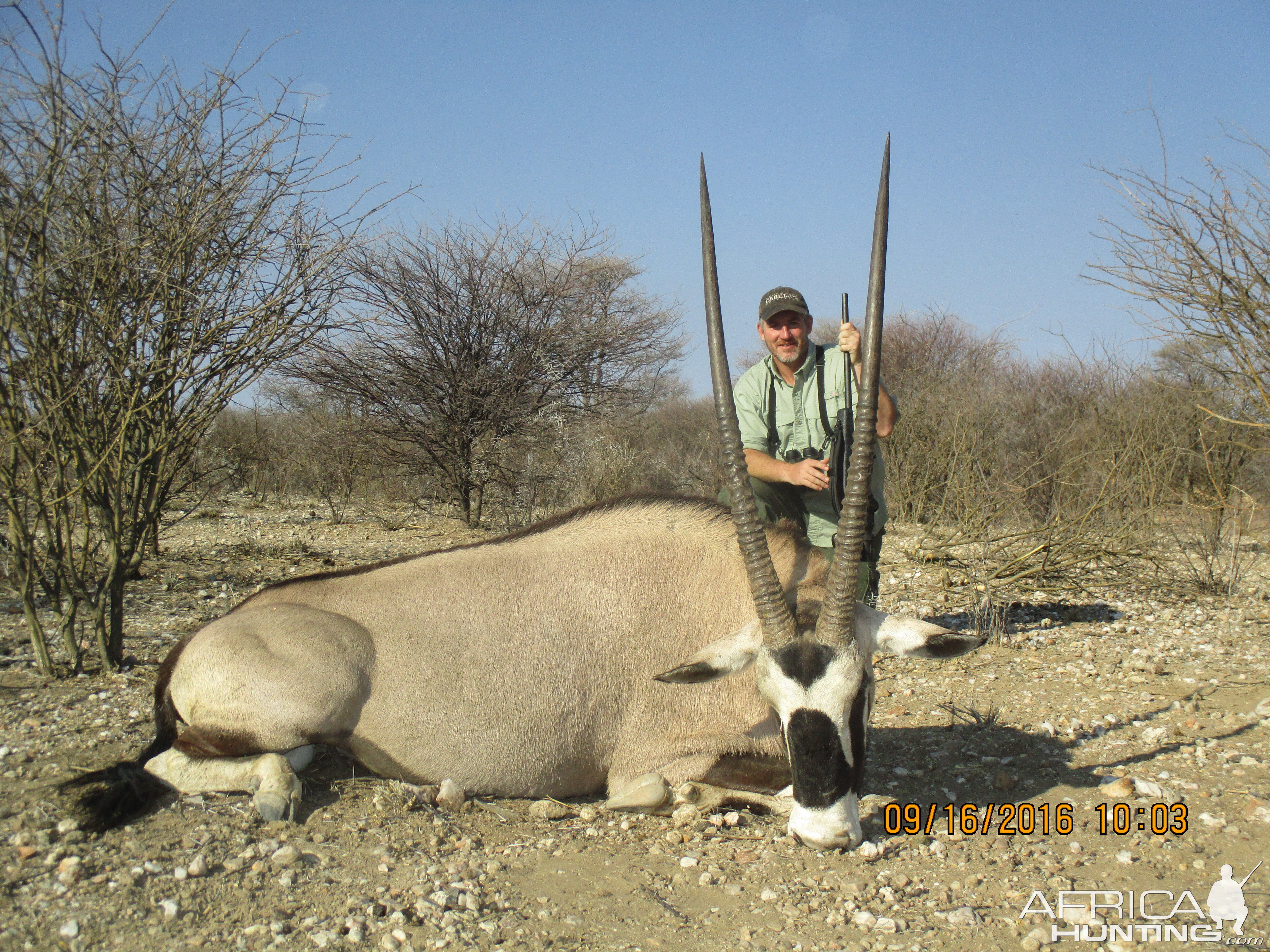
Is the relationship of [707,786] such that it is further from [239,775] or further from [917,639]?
[239,775]

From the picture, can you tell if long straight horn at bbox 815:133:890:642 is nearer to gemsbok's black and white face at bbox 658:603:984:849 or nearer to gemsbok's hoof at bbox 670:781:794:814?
gemsbok's black and white face at bbox 658:603:984:849

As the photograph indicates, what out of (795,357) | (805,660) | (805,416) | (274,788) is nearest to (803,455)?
(805,416)

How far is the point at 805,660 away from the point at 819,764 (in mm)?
374

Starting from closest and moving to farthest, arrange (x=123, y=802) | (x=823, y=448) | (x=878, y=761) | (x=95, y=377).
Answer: (x=123, y=802) < (x=878, y=761) < (x=95, y=377) < (x=823, y=448)

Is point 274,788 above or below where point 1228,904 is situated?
above

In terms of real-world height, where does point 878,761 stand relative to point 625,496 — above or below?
below

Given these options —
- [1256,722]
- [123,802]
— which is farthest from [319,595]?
[1256,722]

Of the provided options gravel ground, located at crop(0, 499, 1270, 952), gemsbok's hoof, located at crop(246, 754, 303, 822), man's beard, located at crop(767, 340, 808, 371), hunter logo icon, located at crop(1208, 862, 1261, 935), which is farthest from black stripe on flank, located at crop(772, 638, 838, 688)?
man's beard, located at crop(767, 340, 808, 371)

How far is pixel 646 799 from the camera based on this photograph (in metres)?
3.82

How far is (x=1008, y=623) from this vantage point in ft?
23.0

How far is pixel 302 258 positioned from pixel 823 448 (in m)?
3.43

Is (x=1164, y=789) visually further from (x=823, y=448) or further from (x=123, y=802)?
(x=123, y=802)
